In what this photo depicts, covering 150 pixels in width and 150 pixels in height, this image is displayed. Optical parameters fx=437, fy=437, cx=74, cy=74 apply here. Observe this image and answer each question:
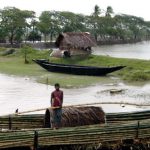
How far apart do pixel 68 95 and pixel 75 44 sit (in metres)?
19.8

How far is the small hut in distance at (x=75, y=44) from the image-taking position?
4609cm

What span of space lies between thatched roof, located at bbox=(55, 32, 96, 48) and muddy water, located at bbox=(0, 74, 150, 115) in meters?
14.6

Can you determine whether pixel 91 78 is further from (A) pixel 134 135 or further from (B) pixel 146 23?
(B) pixel 146 23

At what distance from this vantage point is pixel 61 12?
91125 millimetres

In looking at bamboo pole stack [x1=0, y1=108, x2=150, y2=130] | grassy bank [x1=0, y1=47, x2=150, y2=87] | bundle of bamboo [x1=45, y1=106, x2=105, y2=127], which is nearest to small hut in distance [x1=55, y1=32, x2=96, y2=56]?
grassy bank [x1=0, y1=47, x2=150, y2=87]

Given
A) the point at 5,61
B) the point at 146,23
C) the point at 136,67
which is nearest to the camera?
the point at 136,67

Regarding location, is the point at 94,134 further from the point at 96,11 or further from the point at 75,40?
the point at 96,11

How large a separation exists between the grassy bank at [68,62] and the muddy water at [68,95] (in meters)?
1.75

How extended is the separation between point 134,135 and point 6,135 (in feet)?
13.1

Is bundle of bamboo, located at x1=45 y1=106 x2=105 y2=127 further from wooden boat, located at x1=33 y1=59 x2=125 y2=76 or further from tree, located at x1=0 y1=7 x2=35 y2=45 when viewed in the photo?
tree, located at x1=0 y1=7 x2=35 y2=45

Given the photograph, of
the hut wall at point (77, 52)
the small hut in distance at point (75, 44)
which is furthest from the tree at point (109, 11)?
the hut wall at point (77, 52)

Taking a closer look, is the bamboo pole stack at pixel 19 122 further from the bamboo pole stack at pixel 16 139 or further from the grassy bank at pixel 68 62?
the grassy bank at pixel 68 62

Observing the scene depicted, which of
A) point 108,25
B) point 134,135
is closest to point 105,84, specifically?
point 134,135

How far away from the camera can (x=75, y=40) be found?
46719mm
